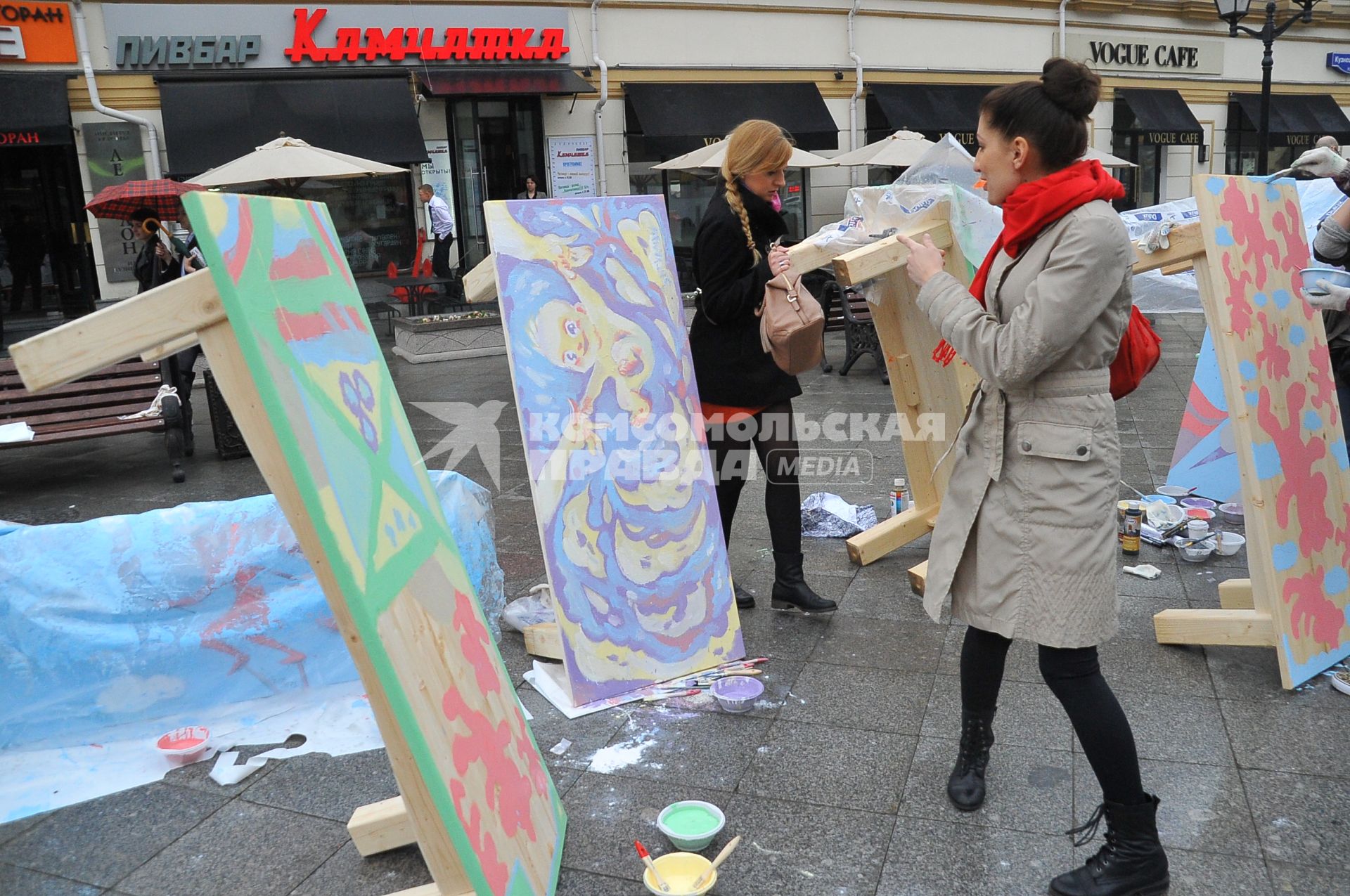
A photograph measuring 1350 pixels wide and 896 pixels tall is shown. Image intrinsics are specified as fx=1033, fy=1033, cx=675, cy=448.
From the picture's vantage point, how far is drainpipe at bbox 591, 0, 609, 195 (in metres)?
15.0

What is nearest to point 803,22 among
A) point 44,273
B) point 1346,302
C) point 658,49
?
point 658,49

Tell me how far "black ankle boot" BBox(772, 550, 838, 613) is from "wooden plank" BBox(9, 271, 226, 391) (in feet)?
8.67

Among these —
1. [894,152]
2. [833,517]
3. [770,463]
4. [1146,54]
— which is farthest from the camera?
[1146,54]

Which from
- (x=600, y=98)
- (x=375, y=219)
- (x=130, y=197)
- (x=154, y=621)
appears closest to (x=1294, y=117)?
(x=600, y=98)

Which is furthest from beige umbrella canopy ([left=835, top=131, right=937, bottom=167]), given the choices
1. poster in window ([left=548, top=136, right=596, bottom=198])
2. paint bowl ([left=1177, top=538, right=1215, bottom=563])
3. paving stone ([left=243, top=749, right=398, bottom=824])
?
paving stone ([left=243, top=749, right=398, bottom=824])

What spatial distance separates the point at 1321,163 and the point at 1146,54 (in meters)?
18.5

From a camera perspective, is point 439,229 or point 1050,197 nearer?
point 1050,197

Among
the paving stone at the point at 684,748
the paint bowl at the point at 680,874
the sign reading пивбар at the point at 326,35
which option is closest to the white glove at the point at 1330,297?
the paving stone at the point at 684,748

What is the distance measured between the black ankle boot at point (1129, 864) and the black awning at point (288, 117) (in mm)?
12996

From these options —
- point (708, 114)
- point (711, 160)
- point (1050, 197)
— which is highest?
point (708, 114)

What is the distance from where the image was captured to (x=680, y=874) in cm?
240

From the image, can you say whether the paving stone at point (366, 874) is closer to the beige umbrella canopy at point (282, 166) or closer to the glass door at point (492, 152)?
the beige umbrella canopy at point (282, 166)

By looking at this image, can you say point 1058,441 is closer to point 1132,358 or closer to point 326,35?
point 1132,358

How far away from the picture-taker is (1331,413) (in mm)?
3545
